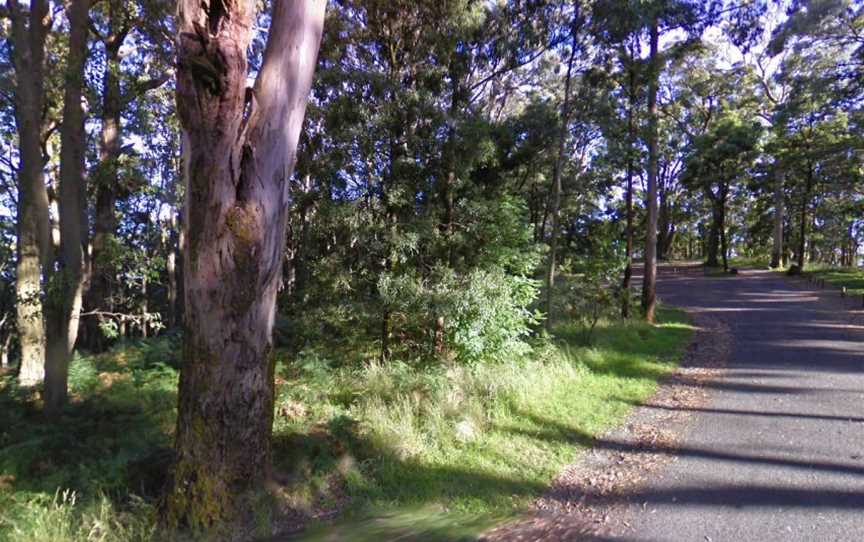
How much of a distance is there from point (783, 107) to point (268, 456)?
2739cm

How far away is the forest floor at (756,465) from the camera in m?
4.02

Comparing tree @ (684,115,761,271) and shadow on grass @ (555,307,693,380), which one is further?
tree @ (684,115,761,271)

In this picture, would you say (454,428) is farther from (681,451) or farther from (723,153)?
(723,153)

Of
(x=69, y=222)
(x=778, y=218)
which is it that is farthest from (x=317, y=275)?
(x=778, y=218)

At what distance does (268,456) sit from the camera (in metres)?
4.13

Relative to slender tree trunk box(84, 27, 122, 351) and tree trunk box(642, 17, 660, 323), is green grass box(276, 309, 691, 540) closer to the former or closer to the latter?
tree trunk box(642, 17, 660, 323)

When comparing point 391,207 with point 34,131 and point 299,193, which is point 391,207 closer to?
point 299,193

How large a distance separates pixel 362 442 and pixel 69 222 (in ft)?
18.1

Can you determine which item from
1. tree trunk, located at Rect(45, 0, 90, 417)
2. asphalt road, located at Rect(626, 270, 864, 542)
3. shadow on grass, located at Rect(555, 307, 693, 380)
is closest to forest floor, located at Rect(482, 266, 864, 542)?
asphalt road, located at Rect(626, 270, 864, 542)

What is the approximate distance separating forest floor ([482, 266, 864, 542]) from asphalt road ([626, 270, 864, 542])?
0.03 ft

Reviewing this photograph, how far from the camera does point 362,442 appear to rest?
5.41 meters


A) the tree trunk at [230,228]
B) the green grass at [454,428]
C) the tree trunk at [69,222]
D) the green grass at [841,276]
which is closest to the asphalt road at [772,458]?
the green grass at [454,428]

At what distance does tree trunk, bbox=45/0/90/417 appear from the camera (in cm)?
710

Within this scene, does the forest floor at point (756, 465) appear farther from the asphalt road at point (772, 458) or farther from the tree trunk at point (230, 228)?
the tree trunk at point (230, 228)
